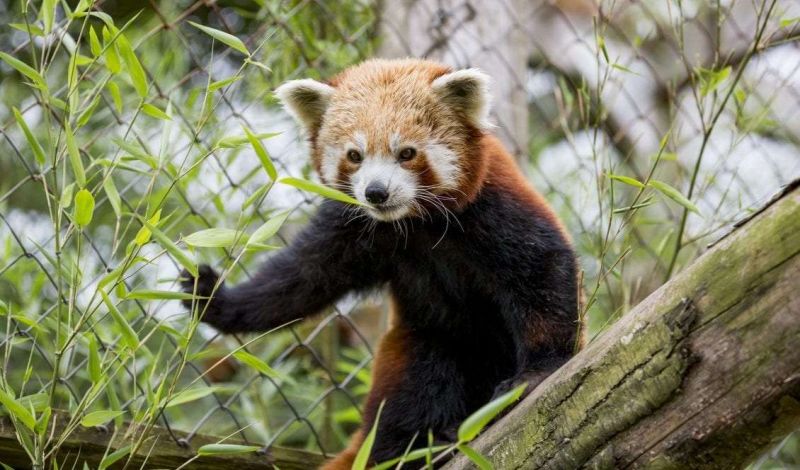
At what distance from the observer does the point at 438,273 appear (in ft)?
9.46

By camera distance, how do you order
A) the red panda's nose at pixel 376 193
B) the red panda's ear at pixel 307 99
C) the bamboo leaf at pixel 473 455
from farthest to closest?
the red panda's ear at pixel 307 99 → the red panda's nose at pixel 376 193 → the bamboo leaf at pixel 473 455

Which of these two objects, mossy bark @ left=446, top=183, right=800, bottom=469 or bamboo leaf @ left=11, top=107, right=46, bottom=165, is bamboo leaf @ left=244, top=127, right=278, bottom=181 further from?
mossy bark @ left=446, top=183, right=800, bottom=469

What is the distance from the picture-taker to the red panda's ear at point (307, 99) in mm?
2916

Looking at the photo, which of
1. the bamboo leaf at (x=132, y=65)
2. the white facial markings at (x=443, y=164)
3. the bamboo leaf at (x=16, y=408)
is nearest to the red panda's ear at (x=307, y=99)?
the white facial markings at (x=443, y=164)

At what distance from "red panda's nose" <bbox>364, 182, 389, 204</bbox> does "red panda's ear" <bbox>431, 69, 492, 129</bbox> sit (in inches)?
18.0

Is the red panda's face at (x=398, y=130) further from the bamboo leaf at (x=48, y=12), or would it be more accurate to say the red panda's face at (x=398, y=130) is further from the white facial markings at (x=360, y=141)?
the bamboo leaf at (x=48, y=12)

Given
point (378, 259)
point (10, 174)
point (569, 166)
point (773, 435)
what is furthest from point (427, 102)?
point (10, 174)

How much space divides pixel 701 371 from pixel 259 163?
219 cm

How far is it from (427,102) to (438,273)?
1.91 feet

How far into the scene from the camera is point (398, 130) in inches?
112

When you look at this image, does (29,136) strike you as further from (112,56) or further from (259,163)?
(259,163)

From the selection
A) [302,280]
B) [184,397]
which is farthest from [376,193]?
[184,397]

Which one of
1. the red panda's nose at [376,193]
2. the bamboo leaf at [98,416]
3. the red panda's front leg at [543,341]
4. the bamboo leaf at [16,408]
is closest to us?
the bamboo leaf at [16,408]

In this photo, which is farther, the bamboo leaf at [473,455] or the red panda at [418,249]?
the red panda at [418,249]
